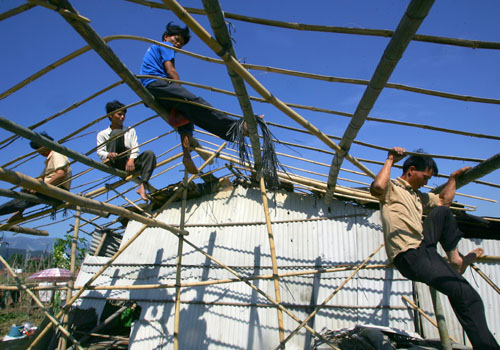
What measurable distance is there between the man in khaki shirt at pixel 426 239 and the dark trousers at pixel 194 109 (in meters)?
1.67

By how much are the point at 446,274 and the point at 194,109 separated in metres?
2.76

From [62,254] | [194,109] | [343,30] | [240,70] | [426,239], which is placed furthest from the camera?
[62,254]

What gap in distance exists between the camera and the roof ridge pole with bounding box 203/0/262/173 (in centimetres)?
204

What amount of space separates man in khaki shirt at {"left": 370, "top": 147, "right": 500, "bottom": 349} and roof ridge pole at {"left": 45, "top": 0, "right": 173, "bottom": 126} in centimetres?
238

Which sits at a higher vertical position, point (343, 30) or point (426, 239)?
point (343, 30)

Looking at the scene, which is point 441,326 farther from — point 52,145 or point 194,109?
point 52,145

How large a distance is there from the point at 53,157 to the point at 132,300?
143 inches

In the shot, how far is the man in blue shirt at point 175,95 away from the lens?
3516mm

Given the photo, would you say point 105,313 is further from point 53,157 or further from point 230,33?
point 230,33

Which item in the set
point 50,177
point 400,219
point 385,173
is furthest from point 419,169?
point 50,177

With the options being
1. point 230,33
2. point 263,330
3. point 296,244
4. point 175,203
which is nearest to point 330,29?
point 230,33

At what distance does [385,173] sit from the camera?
9.00 ft

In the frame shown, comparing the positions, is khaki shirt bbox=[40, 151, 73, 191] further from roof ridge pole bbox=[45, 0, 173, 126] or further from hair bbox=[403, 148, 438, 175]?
hair bbox=[403, 148, 438, 175]

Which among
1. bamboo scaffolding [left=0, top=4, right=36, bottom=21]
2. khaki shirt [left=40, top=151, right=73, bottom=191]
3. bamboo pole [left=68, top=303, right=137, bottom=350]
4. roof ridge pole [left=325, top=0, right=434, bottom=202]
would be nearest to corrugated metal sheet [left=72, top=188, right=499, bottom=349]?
bamboo pole [left=68, top=303, right=137, bottom=350]
